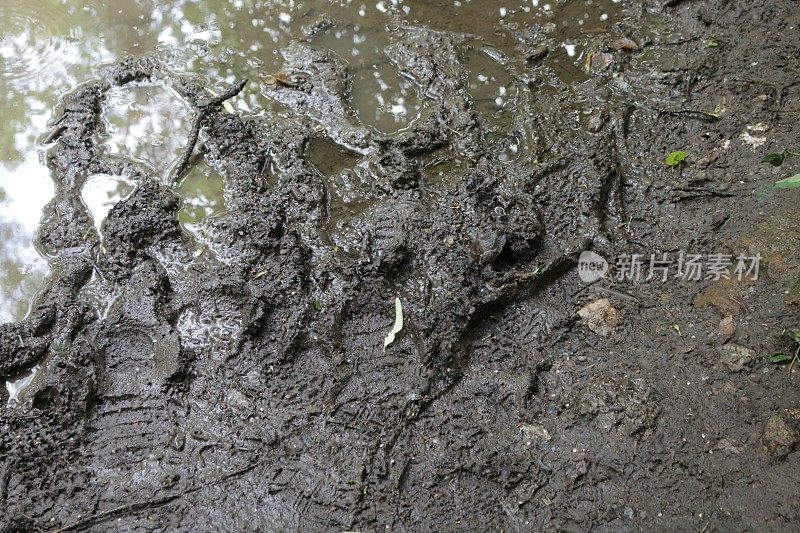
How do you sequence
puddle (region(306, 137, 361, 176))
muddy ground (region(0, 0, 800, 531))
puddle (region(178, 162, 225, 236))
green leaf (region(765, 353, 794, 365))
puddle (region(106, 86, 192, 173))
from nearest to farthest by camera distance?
muddy ground (region(0, 0, 800, 531)) → green leaf (region(765, 353, 794, 365)) → puddle (region(178, 162, 225, 236)) → puddle (region(306, 137, 361, 176)) → puddle (region(106, 86, 192, 173))

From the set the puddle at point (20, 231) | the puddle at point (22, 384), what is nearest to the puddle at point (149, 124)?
the puddle at point (20, 231)

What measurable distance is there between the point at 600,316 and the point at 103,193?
3034mm

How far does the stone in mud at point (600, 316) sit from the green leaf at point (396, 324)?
90 centimetres

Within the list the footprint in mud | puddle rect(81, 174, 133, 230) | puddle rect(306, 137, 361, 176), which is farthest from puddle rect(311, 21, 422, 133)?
puddle rect(81, 174, 133, 230)

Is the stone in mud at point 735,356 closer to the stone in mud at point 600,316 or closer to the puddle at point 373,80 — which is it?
the stone in mud at point 600,316

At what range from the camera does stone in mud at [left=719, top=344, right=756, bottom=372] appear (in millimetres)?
2555

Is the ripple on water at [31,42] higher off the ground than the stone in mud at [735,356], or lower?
higher

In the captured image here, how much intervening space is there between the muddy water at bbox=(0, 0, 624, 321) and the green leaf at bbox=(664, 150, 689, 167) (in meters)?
0.84

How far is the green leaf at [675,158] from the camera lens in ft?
10.8

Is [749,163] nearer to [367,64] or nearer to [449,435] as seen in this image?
[449,435]

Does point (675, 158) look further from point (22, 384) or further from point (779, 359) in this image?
point (22, 384)

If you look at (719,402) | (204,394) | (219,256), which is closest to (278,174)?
(219,256)

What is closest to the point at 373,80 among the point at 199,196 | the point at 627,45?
the point at 199,196

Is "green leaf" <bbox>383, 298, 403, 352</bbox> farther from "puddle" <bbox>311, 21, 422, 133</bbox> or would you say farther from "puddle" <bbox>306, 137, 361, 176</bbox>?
"puddle" <bbox>311, 21, 422, 133</bbox>
